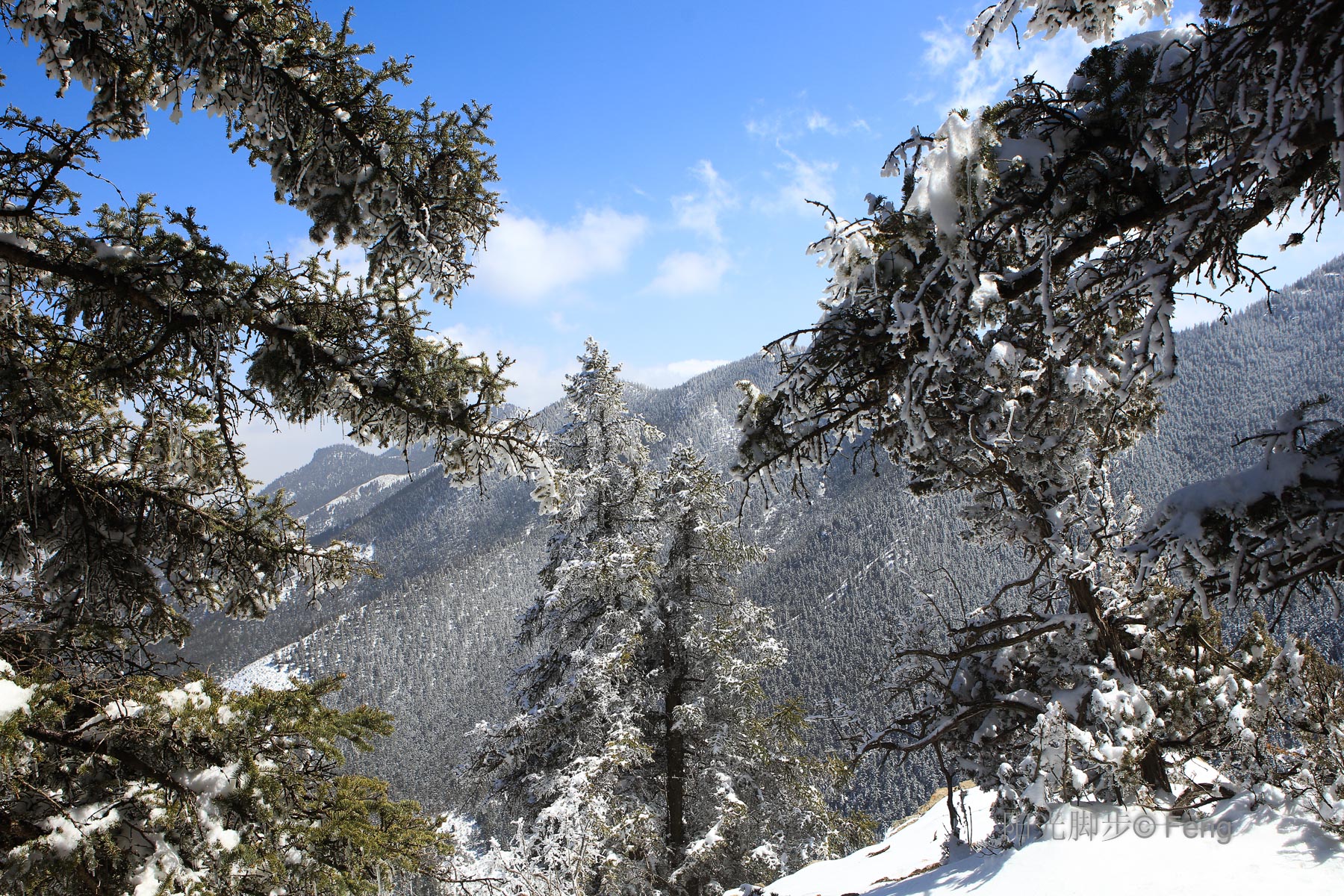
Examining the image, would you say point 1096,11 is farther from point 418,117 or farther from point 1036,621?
point 1036,621

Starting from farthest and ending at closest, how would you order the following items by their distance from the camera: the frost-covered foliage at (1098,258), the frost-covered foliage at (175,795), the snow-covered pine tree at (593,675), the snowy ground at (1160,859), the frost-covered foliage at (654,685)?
the frost-covered foliage at (654,685) → the snow-covered pine tree at (593,675) → the snowy ground at (1160,859) → the frost-covered foliage at (175,795) → the frost-covered foliage at (1098,258)

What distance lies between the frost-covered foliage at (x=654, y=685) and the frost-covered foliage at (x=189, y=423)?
6582mm

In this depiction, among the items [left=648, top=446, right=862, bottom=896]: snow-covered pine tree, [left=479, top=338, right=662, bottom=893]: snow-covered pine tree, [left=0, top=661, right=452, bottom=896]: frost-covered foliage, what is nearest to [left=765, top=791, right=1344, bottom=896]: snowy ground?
[left=0, top=661, right=452, bottom=896]: frost-covered foliage

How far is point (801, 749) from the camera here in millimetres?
14648

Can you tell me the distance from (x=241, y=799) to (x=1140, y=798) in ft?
22.3

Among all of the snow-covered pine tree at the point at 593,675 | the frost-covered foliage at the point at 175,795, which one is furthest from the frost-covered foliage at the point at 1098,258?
the snow-covered pine tree at the point at 593,675

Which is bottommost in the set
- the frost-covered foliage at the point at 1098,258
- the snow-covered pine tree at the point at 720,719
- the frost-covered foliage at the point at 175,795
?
the snow-covered pine tree at the point at 720,719

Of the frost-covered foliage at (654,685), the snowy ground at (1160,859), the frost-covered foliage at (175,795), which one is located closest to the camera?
the frost-covered foliage at (175,795)

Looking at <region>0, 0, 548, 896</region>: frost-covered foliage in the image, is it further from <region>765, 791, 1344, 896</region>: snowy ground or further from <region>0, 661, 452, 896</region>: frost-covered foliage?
<region>765, 791, 1344, 896</region>: snowy ground

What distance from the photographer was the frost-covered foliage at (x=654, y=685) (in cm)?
1137

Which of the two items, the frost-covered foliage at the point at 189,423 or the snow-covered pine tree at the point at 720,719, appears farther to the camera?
the snow-covered pine tree at the point at 720,719

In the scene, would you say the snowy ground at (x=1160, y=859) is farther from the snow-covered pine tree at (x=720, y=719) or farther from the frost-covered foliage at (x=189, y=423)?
the snow-covered pine tree at (x=720, y=719)

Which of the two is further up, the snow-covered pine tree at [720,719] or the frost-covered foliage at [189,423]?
the frost-covered foliage at [189,423]

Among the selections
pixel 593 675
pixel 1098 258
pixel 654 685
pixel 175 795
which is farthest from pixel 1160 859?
pixel 654 685
